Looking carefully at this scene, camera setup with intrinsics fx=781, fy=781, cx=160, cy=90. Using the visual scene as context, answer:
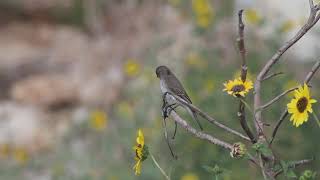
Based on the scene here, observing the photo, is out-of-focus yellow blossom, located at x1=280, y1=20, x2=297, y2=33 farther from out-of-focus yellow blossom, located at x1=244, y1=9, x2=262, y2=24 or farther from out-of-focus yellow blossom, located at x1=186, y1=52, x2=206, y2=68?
out-of-focus yellow blossom, located at x1=186, y1=52, x2=206, y2=68

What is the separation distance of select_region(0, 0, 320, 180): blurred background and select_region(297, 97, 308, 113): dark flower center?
195 mm

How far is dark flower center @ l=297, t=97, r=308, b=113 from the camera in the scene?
142cm

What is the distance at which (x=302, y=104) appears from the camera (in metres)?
1.43

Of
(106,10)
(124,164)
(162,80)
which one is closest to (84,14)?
(106,10)

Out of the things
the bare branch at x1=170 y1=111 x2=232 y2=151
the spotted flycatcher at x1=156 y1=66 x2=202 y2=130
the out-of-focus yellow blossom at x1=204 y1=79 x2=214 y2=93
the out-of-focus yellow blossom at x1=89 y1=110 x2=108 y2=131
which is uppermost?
the out-of-focus yellow blossom at x1=89 y1=110 x2=108 y2=131

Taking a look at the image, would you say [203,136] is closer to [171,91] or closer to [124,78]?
[171,91]

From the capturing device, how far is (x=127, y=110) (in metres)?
4.13

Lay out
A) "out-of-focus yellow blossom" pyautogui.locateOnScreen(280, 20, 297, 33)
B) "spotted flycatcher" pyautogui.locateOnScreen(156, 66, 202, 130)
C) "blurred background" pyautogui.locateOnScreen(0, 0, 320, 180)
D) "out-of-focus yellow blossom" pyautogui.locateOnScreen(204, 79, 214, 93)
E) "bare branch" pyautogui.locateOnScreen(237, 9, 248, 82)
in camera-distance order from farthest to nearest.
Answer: "out-of-focus yellow blossom" pyautogui.locateOnScreen(280, 20, 297, 33), "out-of-focus yellow blossom" pyautogui.locateOnScreen(204, 79, 214, 93), "blurred background" pyautogui.locateOnScreen(0, 0, 320, 180), "spotted flycatcher" pyautogui.locateOnScreen(156, 66, 202, 130), "bare branch" pyautogui.locateOnScreen(237, 9, 248, 82)

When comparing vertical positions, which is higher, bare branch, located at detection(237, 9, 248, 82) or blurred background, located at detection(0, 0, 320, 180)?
blurred background, located at detection(0, 0, 320, 180)

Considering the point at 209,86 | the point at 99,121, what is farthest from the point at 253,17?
the point at 99,121

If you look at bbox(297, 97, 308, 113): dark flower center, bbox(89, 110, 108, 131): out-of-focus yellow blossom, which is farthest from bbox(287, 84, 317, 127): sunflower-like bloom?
bbox(89, 110, 108, 131): out-of-focus yellow blossom

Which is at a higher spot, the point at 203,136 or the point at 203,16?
the point at 203,16

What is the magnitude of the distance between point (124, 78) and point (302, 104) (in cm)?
470

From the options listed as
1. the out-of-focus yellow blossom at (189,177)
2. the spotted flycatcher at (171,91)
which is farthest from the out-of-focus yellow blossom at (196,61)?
the spotted flycatcher at (171,91)
